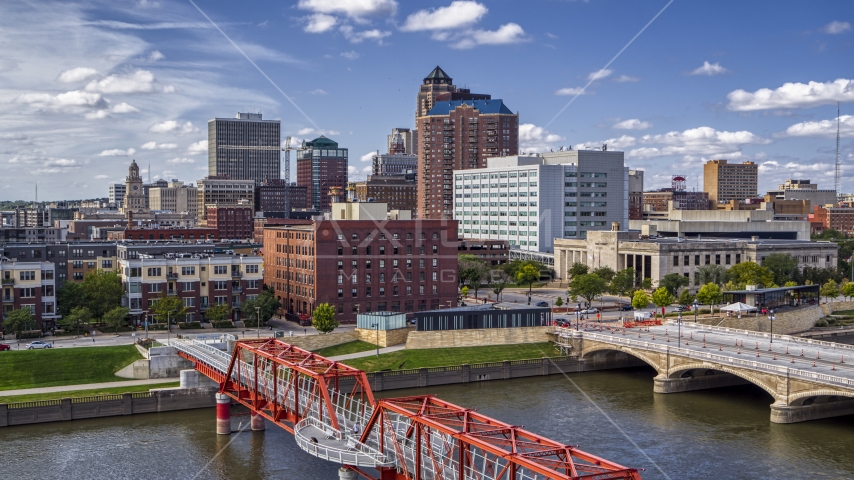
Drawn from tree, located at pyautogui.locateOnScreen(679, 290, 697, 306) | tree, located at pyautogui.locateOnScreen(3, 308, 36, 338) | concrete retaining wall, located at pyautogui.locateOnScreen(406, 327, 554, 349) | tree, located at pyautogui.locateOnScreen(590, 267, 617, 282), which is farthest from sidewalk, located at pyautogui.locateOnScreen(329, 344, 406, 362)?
tree, located at pyautogui.locateOnScreen(590, 267, 617, 282)

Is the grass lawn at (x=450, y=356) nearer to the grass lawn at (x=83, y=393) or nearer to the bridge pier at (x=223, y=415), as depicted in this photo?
→ the grass lawn at (x=83, y=393)

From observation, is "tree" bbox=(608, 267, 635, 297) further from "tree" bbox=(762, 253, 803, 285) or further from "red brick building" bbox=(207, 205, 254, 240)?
"red brick building" bbox=(207, 205, 254, 240)

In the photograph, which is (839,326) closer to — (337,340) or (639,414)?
(639,414)

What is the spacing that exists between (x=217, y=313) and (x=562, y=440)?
44289mm

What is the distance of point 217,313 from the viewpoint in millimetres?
87438

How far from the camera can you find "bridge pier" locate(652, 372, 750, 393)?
69.8m

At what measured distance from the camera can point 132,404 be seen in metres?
61.7

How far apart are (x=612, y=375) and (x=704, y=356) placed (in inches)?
506

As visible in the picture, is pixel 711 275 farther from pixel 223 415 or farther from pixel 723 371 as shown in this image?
pixel 223 415

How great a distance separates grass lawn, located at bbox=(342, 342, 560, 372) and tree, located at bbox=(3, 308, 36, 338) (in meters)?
29.3

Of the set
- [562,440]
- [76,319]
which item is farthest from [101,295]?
[562,440]

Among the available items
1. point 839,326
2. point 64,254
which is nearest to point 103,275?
point 64,254

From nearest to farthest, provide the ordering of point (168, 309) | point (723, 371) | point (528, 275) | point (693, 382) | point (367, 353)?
point (723, 371) < point (693, 382) < point (367, 353) < point (168, 309) < point (528, 275)

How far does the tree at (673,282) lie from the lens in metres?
117
